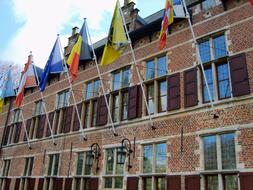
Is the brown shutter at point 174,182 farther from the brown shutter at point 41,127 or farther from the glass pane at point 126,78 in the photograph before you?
the brown shutter at point 41,127

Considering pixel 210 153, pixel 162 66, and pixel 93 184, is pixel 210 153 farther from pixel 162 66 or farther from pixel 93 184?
pixel 93 184

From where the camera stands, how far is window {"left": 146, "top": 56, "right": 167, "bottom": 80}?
35.7 feet

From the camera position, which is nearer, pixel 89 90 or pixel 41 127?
pixel 89 90

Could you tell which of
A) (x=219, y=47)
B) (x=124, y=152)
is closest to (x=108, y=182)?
(x=124, y=152)

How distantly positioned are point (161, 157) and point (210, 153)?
1.76m

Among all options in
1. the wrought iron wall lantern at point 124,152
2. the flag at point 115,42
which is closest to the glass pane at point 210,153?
the wrought iron wall lantern at point 124,152

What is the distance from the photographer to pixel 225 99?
8.70 metres

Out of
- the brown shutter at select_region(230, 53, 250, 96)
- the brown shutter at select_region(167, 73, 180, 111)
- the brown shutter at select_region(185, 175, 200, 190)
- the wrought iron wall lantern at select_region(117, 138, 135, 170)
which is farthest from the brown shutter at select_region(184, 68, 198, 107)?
the wrought iron wall lantern at select_region(117, 138, 135, 170)

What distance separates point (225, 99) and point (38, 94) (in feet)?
39.2

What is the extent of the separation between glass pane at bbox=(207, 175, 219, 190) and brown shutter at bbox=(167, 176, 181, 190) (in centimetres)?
91

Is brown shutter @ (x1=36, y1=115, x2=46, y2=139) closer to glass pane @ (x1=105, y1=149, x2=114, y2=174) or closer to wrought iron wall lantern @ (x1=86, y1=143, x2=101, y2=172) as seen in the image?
wrought iron wall lantern @ (x1=86, y1=143, x2=101, y2=172)

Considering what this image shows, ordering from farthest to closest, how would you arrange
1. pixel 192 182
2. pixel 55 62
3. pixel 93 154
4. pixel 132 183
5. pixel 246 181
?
pixel 55 62 → pixel 93 154 → pixel 132 183 → pixel 192 182 → pixel 246 181

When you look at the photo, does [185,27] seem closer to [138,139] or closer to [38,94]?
[138,139]

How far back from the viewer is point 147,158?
10023 millimetres
